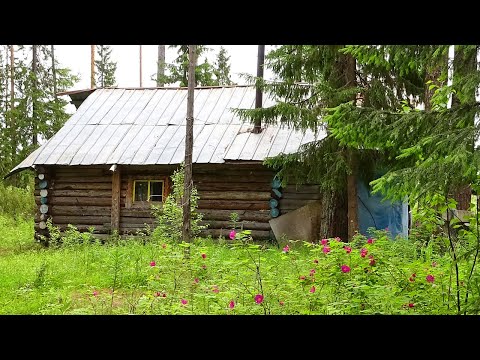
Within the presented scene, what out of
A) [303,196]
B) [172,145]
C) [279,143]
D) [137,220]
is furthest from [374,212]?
[137,220]

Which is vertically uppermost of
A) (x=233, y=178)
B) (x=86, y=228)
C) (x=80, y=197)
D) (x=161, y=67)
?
(x=161, y=67)

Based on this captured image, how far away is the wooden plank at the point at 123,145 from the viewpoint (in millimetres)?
10980

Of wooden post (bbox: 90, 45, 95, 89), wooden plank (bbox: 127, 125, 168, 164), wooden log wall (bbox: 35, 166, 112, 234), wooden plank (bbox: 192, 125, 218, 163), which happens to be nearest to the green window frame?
wooden log wall (bbox: 35, 166, 112, 234)

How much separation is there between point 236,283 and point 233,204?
6.05 metres

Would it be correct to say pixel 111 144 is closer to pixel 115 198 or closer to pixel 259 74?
pixel 115 198

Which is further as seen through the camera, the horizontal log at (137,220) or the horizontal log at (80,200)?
the horizontal log at (80,200)

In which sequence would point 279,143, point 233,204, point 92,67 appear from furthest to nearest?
point 92,67 → point 233,204 → point 279,143

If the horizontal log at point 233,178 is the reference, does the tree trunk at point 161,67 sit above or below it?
above

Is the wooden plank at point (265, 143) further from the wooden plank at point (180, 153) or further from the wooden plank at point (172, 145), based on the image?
the wooden plank at point (172, 145)

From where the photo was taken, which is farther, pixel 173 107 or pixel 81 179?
pixel 173 107

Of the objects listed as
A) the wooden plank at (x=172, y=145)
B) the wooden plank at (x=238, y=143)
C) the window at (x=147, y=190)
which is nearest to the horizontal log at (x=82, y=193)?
the window at (x=147, y=190)

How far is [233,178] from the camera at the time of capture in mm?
10852

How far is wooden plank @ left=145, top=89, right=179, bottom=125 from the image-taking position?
1261 cm

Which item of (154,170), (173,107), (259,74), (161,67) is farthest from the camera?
(161,67)
